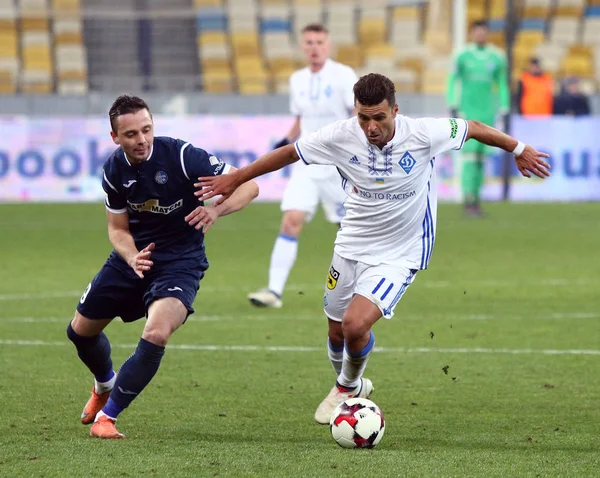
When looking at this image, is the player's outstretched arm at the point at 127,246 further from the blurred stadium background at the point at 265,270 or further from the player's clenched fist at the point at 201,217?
the blurred stadium background at the point at 265,270

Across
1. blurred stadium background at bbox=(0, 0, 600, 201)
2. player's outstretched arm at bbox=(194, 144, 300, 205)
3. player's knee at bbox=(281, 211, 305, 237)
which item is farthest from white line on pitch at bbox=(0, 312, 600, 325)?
blurred stadium background at bbox=(0, 0, 600, 201)

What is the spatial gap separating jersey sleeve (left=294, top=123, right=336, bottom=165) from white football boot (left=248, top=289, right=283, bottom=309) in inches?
165

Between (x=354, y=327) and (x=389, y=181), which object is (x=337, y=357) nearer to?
(x=354, y=327)

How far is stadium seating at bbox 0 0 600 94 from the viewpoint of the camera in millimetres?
24125

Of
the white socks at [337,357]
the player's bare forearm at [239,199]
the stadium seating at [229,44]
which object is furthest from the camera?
the stadium seating at [229,44]

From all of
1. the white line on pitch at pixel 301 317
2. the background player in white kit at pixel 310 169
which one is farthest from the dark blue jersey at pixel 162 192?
the background player in white kit at pixel 310 169

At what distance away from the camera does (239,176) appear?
5941 millimetres

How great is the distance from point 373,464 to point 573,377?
259 cm

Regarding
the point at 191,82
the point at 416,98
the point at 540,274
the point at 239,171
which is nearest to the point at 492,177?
the point at 416,98

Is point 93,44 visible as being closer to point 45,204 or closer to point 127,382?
point 45,204

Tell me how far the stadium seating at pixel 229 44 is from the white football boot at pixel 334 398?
56.5 feet

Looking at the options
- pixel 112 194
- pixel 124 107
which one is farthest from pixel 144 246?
pixel 124 107

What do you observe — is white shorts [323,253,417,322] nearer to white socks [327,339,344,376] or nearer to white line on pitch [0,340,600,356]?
white socks [327,339,344,376]

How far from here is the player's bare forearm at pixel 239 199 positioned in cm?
592
